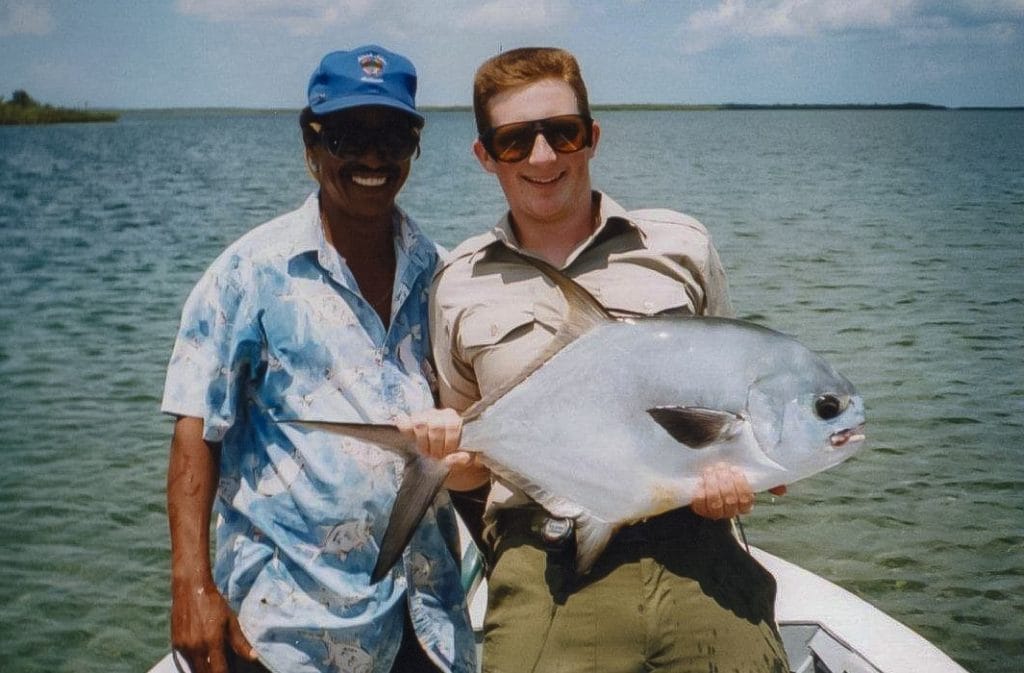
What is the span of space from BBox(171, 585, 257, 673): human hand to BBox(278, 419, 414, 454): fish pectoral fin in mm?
545

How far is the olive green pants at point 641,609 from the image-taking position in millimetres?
2578

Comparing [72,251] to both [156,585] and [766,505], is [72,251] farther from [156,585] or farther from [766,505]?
[766,505]

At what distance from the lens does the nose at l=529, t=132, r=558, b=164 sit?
290 cm

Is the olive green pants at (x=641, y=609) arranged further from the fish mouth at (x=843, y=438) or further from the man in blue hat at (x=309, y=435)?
the fish mouth at (x=843, y=438)

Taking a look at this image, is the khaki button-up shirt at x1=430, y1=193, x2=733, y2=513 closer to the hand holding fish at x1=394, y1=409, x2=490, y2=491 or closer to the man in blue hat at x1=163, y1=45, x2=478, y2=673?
the man in blue hat at x1=163, y1=45, x2=478, y2=673

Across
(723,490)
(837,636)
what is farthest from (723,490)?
(837,636)

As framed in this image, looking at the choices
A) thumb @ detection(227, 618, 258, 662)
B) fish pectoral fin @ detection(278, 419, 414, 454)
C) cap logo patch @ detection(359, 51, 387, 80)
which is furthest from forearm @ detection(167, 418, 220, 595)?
cap logo patch @ detection(359, 51, 387, 80)

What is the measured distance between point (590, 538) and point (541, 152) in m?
1.13

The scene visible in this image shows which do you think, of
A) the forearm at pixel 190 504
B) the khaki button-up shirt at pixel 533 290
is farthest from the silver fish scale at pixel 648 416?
the forearm at pixel 190 504

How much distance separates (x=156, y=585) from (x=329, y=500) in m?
4.77

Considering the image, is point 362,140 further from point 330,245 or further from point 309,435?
point 309,435

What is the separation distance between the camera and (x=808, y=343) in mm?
12438

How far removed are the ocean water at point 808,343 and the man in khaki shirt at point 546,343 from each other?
400 centimetres

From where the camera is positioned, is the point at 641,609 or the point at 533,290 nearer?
the point at 641,609
